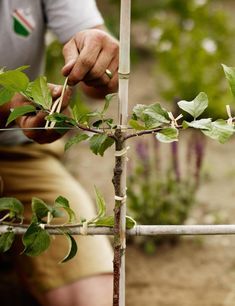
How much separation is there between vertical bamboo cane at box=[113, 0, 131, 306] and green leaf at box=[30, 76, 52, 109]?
0.39ft

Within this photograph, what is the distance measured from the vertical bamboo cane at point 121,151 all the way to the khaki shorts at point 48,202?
0.69 meters

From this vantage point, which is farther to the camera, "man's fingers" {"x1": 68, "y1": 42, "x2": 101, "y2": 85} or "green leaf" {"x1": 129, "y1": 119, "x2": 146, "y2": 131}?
"man's fingers" {"x1": 68, "y1": 42, "x2": 101, "y2": 85}

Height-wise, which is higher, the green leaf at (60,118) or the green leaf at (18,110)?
the green leaf at (18,110)

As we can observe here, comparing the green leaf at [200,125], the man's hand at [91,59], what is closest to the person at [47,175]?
the man's hand at [91,59]

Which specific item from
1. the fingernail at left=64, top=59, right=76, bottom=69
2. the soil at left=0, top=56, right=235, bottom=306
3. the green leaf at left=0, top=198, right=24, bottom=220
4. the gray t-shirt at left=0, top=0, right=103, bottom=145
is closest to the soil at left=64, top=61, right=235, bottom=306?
the soil at left=0, top=56, right=235, bottom=306

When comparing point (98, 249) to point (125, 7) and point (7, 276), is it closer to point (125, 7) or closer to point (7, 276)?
point (7, 276)

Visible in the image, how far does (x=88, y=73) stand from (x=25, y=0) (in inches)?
22.9

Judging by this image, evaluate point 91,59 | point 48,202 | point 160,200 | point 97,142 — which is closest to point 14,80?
point 97,142

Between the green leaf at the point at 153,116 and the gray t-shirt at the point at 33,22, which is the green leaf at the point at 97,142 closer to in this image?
the green leaf at the point at 153,116

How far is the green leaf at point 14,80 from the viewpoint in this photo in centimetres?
116

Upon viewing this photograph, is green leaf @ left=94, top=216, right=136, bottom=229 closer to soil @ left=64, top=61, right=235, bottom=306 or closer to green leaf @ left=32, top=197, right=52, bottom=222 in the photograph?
green leaf @ left=32, top=197, right=52, bottom=222

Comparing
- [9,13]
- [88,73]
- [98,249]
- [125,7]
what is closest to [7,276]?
[98,249]

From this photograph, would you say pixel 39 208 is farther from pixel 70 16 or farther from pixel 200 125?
pixel 70 16

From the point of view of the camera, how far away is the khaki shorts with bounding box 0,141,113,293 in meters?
2.00
